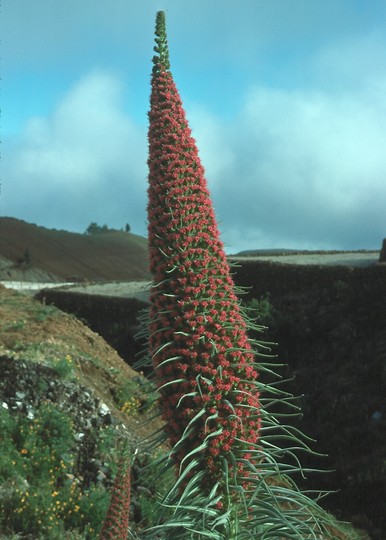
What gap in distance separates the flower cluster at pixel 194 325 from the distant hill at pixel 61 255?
45.1 m

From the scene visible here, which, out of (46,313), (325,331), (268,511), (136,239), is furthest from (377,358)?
(136,239)

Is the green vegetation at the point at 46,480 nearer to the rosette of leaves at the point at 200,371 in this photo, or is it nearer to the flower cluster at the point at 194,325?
the rosette of leaves at the point at 200,371

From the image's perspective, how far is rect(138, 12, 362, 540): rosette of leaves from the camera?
3.58m

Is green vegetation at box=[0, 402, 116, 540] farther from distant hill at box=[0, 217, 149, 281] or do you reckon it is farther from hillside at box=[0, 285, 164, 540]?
distant hill at box=[0, 217, 149, 281]

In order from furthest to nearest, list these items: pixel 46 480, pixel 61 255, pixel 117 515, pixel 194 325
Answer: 1. pixel 61 255
2. pixel 46 480
3. pixel 117 515
4. pixel 194 325

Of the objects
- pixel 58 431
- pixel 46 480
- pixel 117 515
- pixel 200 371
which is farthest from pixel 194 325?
pixel 58 431

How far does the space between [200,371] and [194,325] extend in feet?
0.75

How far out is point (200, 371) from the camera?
3.57 meters

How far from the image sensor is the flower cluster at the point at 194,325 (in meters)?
3.58

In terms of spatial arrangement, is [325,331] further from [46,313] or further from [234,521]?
[234,521]

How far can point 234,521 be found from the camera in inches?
140

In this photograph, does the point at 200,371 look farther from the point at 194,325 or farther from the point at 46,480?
the point at 46,480

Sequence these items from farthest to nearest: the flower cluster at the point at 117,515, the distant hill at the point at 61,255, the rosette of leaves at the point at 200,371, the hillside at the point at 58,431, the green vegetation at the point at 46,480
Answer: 1. the distant hill at the point at 61,255
2. the hillside at the point at 58,431
3. the green vegetation at the point at 46,480
4. the flower cluster at the point at 117,515
5. the rosette of leaves at the point at 200,371

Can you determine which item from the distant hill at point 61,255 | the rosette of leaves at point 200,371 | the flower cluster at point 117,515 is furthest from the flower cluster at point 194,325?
the distant hill at point 61,255
